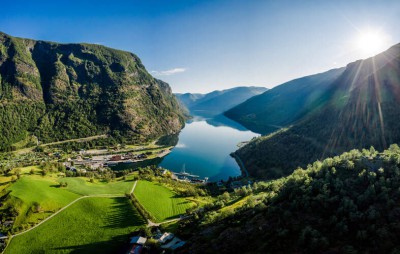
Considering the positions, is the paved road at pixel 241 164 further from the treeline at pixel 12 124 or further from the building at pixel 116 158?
the treeline at pixel 12 124

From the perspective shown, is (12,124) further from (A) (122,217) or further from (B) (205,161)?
(A) (122,217)

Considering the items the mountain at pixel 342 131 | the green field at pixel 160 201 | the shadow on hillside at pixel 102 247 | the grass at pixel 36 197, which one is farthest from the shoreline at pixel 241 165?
the grass at pixel 36 197

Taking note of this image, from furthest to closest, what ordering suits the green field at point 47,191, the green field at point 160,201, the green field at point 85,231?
the green field at point 160,201, the green field at point 47,191, the green field at point 85,231

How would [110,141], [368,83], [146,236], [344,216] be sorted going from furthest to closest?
1. [110,141]
2. [368,83]
3. [146,236]
4. [344,216]

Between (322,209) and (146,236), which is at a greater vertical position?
(322,209)

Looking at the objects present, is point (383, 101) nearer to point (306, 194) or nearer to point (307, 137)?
point (307, 137)

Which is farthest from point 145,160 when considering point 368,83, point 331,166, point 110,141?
point 368,83
